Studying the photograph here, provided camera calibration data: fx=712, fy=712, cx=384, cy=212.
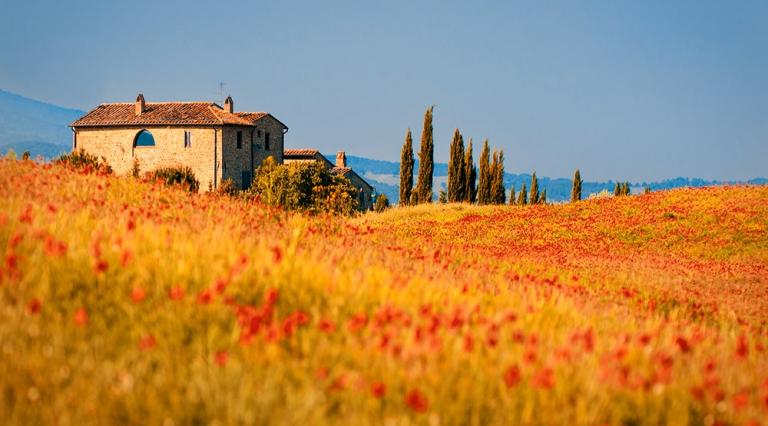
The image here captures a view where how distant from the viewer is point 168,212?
10031mm

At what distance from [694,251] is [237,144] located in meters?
45.0

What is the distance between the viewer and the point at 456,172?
62.0 meters

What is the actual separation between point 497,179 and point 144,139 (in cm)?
3258

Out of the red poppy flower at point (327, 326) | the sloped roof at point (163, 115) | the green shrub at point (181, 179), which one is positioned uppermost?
the sloped roof at point (163, 115)

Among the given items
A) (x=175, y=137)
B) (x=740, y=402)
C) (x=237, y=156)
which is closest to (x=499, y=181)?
(x=237, y=156)

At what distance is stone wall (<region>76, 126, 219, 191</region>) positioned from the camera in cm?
5966

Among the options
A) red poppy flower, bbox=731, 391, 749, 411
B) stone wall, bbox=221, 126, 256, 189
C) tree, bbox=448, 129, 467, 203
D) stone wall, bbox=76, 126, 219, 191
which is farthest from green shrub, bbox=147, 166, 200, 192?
tree, bbox=448, 129, 467, 203

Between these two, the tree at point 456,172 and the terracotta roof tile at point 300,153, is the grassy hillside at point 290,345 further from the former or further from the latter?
the terracotta roof tile at point 300,153

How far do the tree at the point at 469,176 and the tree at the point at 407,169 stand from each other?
486cm

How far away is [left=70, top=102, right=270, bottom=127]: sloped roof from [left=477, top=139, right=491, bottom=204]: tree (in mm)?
21095

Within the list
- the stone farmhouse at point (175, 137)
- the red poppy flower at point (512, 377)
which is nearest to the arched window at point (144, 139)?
the stone farmhouse at point (175, 137)

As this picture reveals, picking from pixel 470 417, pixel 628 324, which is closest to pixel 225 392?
pixel 470 417

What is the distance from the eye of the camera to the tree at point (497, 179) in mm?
68312

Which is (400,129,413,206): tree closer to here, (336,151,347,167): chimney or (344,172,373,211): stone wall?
(344,172,373,211): stone wall
